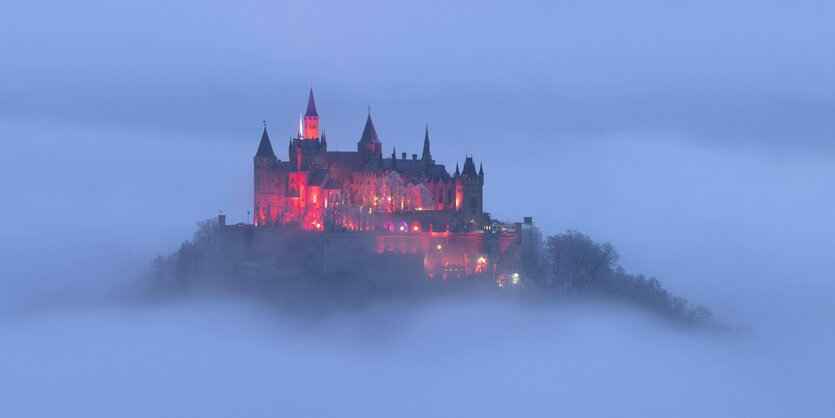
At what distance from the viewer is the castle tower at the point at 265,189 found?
95.9 meters

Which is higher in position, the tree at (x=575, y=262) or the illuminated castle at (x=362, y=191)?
the illuminated castle at (x=362, y=191)

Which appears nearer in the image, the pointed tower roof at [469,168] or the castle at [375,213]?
the castle at [375,213]

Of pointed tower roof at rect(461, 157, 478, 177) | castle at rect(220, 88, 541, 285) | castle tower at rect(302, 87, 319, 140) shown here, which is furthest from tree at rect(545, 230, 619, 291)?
castle tower at rect(302, 87, 319, 140)

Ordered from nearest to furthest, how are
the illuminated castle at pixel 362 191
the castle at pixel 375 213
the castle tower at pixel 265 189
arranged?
the castle at pixel 375 213 → the illuminated castle at pixel 362 191 → the castle tower at pixel 265 189

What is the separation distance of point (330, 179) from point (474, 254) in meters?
11.6

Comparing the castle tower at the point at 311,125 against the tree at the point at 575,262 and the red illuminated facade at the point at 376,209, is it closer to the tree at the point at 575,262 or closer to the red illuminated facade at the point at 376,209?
the red illuminated facade at the point at 376,209

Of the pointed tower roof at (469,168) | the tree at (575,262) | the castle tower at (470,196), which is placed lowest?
the tree at (575,262)

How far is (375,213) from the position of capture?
9356 cm

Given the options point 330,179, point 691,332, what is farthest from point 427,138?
point 691,332

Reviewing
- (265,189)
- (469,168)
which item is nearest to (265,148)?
(265,189)

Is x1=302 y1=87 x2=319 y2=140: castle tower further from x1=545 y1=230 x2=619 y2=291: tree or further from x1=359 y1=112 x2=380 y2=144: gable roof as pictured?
x1=545 y1=230 x2=619 y2=291: tree

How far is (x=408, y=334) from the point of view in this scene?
8862 centimetres

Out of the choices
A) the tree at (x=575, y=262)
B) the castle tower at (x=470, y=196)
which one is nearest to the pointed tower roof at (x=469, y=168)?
the castle tower at (x=470, y=196)

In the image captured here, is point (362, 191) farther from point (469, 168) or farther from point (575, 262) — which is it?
point (575, 262)
